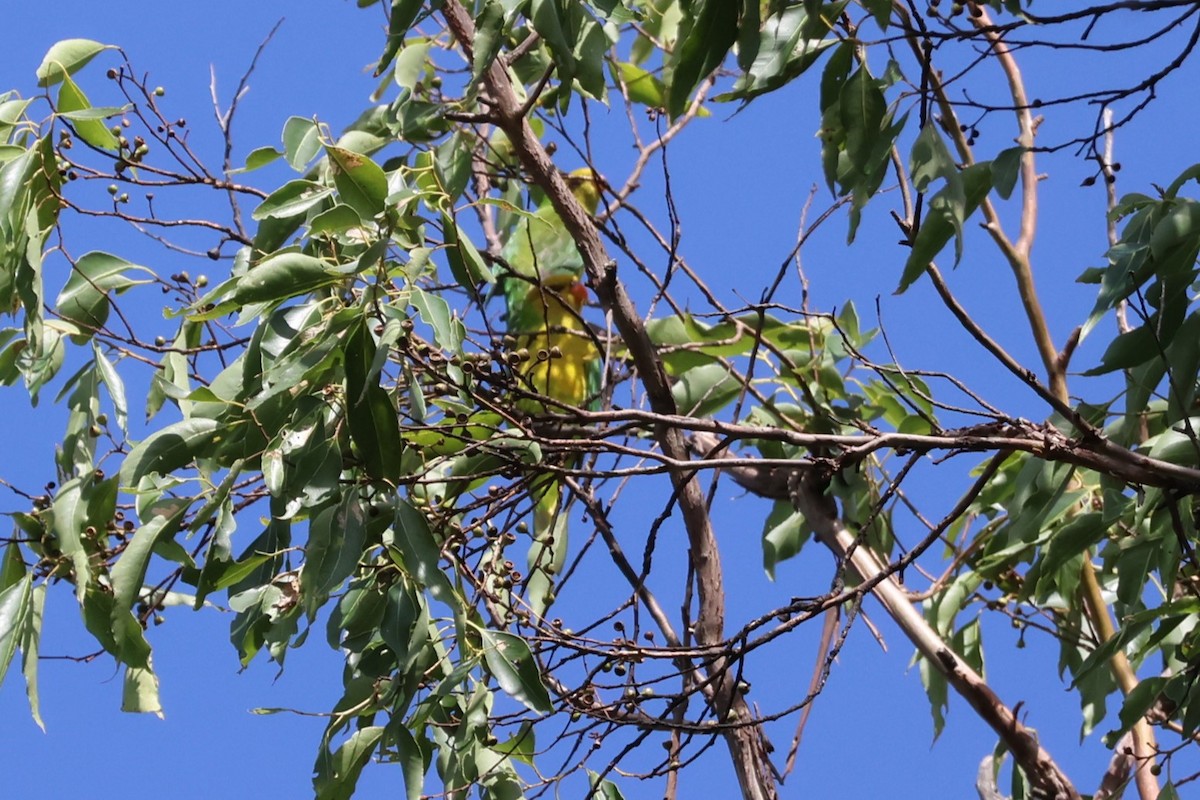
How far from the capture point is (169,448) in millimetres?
1613

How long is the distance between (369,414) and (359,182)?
261 mm

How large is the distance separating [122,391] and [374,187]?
2.40ft

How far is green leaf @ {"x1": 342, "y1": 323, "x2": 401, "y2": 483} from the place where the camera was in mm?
1447

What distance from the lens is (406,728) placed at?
1.76m

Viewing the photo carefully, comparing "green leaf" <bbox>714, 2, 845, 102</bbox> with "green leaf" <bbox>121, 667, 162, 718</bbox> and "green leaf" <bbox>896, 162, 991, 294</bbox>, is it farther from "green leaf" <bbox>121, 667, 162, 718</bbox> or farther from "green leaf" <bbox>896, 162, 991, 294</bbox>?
"green leaf" <bbox>121, 667, 162, 718</bbox>

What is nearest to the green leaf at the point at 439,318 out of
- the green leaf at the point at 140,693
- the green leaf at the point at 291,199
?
the green leaf at the point at 291,199

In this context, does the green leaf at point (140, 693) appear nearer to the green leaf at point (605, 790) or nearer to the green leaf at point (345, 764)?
the green leaf at point (345, 764)

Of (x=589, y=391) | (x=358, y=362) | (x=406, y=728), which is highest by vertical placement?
(x=589, y=391)

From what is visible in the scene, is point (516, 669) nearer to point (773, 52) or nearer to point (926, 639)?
point (773, 52)

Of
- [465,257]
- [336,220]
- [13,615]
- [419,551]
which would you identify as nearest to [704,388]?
[465,257]

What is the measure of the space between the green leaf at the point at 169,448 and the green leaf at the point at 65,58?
62 centimetres

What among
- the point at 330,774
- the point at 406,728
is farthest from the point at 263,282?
the point at 330,774

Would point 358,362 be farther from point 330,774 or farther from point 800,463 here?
point 330,774

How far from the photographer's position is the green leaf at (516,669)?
5.45ft
